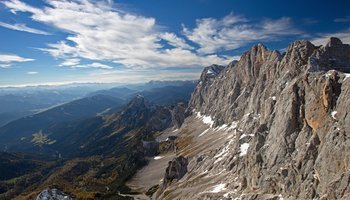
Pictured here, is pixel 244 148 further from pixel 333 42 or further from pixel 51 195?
pixel 51 195

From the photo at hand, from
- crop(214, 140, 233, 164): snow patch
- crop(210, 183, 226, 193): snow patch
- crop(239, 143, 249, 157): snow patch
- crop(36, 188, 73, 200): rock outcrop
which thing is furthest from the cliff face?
crop(36, 188, 73, 200): rock outcrop

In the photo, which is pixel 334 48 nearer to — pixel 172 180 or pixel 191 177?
pixel 191 177

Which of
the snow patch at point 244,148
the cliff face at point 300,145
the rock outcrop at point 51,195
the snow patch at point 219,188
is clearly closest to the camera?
the cliff face at point 300,145

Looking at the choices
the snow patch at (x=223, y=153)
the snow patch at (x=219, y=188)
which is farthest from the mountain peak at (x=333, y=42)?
the snow patch at (x=219, y=188)

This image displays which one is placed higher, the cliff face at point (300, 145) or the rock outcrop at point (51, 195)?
the cliff face at point (300, 145)

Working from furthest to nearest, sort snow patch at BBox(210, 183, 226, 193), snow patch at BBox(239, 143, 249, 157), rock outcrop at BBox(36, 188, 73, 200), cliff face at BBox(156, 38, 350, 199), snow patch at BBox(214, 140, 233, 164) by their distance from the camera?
rock outcrop at BBox(36, 188, 73, 200)
snow patch at BBox(214, 140, 233, 164)
snow patch at BBox(239, 143, 249, 157)
snow patch at BBox(210, 183, 226, 193)
cliff face at BBox(156, 38, 350, 199)

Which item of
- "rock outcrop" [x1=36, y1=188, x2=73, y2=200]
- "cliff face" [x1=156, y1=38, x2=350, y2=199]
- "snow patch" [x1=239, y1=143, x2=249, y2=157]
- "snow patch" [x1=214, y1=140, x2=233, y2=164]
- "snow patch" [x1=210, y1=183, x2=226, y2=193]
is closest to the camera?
"cliff face" [x1=156, y1=38, x2=350, y2=199]

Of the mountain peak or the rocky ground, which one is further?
the mountain peak

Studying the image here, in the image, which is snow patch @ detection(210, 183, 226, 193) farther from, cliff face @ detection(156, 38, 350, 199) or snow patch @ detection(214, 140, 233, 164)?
snow patch @ detection(214, 140, 233, 164)

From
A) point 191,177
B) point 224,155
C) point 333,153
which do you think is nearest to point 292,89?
point 333,153

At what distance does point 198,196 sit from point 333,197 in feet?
209

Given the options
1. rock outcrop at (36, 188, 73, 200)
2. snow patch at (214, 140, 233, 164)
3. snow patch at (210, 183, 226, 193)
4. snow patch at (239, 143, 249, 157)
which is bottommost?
rock outcrop at (36, 188, 73, 200)

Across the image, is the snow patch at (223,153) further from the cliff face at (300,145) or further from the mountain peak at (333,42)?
the mountain peak at (333,42)

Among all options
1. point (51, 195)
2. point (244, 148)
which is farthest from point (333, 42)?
point (51, 195)
